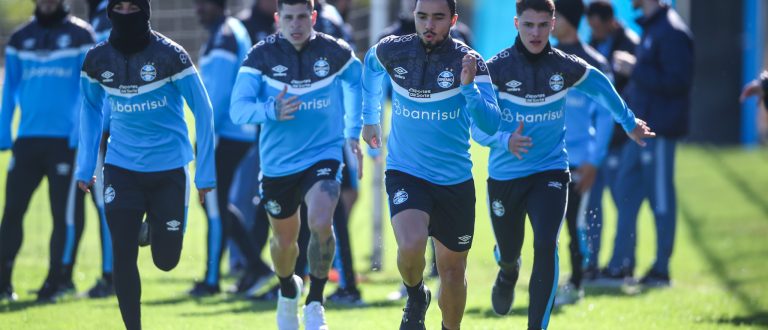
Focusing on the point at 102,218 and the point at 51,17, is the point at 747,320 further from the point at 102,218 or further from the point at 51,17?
the point at 51,17

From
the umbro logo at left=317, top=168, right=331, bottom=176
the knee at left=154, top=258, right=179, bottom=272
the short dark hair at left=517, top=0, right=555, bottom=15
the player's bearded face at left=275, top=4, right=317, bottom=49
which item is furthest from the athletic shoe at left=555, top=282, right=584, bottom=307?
the knee at left=154, top=258, right=179, bottom=272

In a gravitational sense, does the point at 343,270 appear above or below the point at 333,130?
below

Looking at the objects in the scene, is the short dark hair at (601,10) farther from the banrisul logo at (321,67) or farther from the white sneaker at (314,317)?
the white sneaker at (314,317)

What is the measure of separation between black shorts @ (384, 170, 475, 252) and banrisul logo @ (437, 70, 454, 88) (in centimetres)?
59

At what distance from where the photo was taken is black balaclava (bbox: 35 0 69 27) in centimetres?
1027

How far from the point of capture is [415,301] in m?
7.59

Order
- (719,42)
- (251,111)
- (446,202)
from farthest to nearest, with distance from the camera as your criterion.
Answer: (719,42) < (251,111) < (446,202)

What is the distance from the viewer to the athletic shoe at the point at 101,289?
1043 cm

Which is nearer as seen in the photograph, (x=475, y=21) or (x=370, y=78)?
(x=370, y=78)

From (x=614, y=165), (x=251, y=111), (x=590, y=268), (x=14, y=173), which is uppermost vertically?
(x=251, y=111)

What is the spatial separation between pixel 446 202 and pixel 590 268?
468 centimetres

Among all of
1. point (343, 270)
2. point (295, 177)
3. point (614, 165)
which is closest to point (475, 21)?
point (614, 165)

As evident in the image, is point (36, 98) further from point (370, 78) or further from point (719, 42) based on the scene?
point (719, 42)

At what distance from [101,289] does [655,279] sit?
5123 mm
